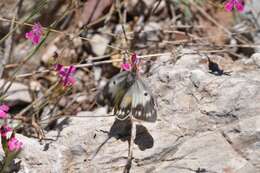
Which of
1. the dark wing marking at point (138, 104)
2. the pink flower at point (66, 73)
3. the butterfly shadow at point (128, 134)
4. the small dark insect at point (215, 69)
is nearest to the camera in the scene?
the dark wing marking at point (138, 104)

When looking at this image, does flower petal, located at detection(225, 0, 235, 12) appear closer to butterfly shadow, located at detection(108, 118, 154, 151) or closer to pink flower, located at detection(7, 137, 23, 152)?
butterfly shadow, located at detection(108, 118, 154, 151)

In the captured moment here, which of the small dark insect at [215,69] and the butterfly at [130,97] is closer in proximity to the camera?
the butterfly at [130,97]

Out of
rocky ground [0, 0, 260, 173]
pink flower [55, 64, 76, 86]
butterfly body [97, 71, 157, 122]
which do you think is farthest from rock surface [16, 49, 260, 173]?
pink flower [55, 64, 76, 86]

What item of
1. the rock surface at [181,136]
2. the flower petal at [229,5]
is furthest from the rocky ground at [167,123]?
the flower petal at [229,5]

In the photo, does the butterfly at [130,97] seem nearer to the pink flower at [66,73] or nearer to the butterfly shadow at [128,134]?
the butterfly shadow at [128,134]

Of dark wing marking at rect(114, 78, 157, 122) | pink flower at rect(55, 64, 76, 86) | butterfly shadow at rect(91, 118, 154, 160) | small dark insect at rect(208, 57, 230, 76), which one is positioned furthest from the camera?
pink flower at rect(55, 64, 76, 86)

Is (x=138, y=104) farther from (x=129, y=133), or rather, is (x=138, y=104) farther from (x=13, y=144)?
(x=13, y=144)

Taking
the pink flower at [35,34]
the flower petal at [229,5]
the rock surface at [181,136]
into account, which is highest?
the flower petal at [229,5]
